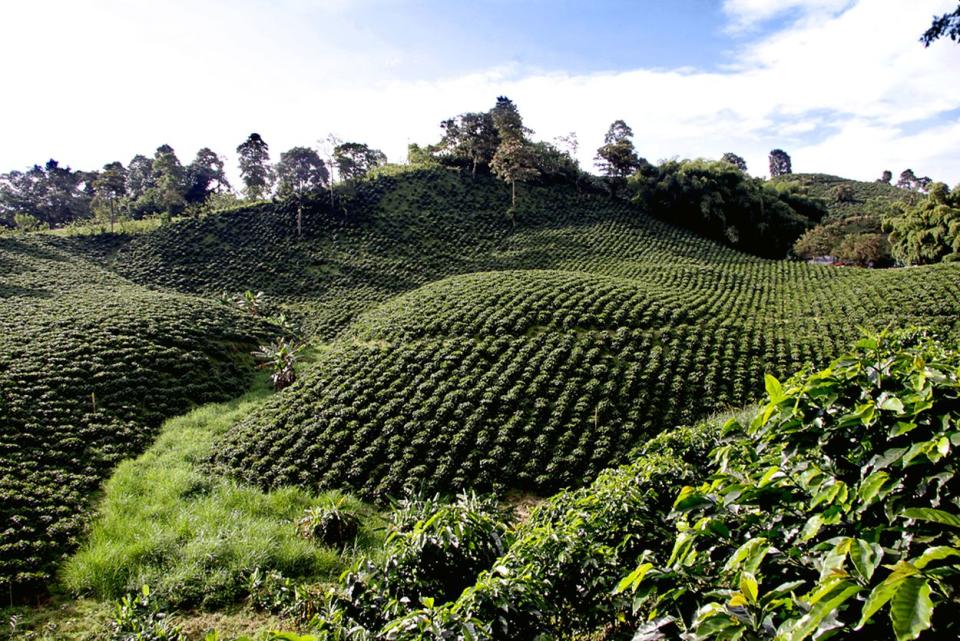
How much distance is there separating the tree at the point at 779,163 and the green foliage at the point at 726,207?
75357 mm

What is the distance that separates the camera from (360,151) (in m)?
64.6

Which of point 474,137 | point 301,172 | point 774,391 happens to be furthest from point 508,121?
point 774,391

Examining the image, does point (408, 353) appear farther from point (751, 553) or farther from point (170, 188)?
point (170, 188)

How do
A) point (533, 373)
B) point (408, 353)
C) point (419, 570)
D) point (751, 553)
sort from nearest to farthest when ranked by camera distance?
1. point (751, 553)
2. point (419, 570)
3. point (533, 373)
4. point (408, 353)

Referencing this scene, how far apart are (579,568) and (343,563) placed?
31.3ft

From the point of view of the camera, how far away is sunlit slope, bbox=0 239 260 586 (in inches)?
545

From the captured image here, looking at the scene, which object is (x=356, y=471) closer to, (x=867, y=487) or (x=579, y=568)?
(x=579, y=568)

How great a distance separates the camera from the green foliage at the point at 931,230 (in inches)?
1556

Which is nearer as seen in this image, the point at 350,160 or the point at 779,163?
the point at 350,160

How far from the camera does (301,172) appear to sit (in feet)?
205

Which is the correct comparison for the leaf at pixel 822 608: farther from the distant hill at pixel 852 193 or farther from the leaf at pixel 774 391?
the distant hill at pixel 852 193

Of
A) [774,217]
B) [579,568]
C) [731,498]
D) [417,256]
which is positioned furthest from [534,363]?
[774,217]

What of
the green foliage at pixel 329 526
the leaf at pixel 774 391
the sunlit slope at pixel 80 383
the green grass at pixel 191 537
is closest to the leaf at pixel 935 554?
the leaf at pixel 774 391

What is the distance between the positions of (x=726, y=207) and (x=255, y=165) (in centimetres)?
5957
